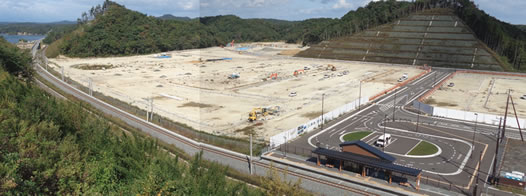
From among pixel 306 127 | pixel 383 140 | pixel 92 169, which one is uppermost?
pixel 92 169

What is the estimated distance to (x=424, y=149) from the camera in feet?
135

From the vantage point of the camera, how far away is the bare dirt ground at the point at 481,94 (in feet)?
205

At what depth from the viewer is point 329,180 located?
1265 inches

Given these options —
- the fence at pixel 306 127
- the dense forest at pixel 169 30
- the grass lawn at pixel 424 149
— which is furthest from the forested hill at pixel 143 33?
the grass lawn at pixel 424 149

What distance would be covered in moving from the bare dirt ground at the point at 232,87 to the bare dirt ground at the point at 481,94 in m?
12.5

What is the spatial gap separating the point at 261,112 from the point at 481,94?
4661 cm

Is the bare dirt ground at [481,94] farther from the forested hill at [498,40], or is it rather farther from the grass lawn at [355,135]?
Answer: the grass lawn at [355,135]

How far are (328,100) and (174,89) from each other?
3292 cm

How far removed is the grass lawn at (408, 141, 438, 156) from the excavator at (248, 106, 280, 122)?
73.5ft

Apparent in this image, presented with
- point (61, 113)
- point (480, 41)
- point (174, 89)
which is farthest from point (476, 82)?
point (61, 113)

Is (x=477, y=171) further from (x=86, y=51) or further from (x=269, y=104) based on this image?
(x=86, y=51)

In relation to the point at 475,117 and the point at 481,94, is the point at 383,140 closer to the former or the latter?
the point at 475,117

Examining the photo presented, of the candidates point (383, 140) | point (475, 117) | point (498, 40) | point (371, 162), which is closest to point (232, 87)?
point (383, 140)

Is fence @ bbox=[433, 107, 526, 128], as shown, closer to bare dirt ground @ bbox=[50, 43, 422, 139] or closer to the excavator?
bare dirt ground @ bbox=[50, 43, 422, 139]
